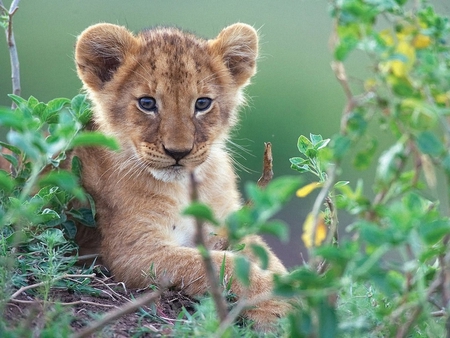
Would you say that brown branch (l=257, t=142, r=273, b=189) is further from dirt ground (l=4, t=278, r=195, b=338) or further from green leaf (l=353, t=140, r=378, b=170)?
green leaf (l=353, t=140, r=378, b=170)

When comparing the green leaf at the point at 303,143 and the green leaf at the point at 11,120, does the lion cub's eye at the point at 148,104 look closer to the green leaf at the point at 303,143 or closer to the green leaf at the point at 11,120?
the green leaf at the point at 303,143

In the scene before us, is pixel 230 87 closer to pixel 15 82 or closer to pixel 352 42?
pixel 15 82

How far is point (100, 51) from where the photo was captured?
388 cm

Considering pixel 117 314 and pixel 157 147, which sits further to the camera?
pixel 157 147

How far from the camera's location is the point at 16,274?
2887 millimetres

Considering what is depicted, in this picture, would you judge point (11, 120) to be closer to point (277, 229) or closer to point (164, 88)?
point (277, 229)

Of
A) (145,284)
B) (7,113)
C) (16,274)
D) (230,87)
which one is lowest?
(145,284)

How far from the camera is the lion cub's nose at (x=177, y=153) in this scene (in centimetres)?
346

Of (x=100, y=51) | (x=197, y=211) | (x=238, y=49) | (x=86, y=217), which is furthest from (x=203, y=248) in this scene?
(x=238, y=49)

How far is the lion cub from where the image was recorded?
3467mm

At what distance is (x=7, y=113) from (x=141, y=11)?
17.0 feet

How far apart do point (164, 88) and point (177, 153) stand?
35 cm

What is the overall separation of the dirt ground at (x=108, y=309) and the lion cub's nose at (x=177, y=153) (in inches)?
24.0

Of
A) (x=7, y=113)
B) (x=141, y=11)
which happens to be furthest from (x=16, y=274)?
Answer: (x=141, y=11)
